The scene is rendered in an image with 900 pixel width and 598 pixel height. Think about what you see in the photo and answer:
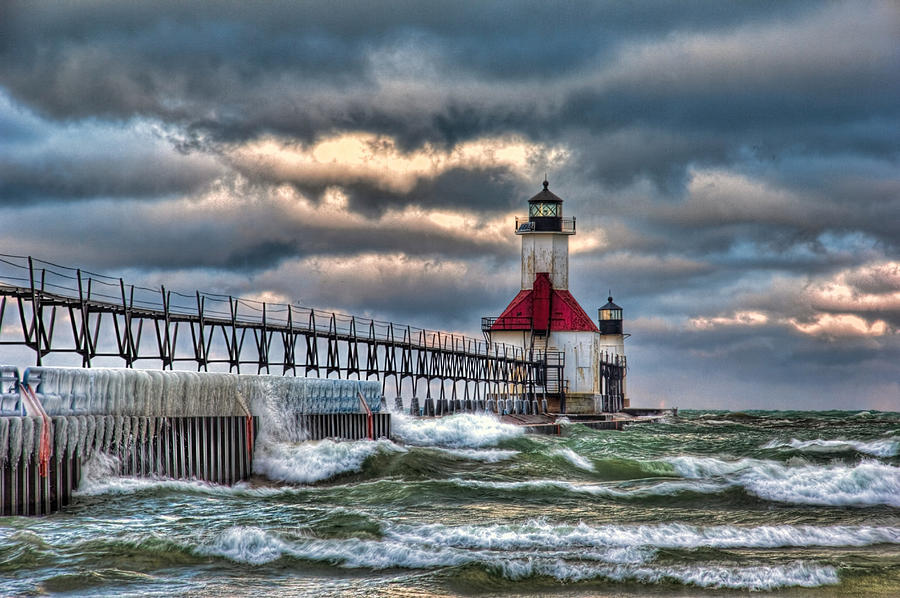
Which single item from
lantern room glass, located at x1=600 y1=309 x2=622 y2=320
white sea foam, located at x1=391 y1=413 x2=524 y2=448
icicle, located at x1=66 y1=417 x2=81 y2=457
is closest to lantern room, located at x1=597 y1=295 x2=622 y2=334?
lantern room glass, located at x1=600 y1=309 x2=622 y2=320

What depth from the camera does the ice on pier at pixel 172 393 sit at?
62.4 feet

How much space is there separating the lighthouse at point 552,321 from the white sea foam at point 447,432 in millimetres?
28945

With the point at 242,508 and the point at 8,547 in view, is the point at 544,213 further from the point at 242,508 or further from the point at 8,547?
the point at 8,547

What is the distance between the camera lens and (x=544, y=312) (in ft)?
239

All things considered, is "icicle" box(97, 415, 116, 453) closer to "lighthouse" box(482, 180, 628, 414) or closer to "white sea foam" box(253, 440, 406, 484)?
"white sea foam" box(253, 440, 406, 484)

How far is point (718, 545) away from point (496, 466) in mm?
13849

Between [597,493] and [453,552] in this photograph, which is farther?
[597,493]

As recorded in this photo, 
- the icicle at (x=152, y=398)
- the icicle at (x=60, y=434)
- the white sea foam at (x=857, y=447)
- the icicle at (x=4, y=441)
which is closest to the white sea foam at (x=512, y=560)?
the icicle at (x=4, y=441)

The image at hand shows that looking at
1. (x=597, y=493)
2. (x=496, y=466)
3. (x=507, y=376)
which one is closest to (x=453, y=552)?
(x=597, y=493)

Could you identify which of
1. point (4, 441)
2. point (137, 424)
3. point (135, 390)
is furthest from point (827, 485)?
point (4, 441)

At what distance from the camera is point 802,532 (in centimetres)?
1705

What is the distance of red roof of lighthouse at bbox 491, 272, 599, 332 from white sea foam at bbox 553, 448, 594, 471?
39498 millimetres

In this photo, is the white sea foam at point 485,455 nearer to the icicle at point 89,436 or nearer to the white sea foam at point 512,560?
the icicle at point 89,436

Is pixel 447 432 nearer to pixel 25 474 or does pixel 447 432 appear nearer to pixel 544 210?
pixel 25 474
